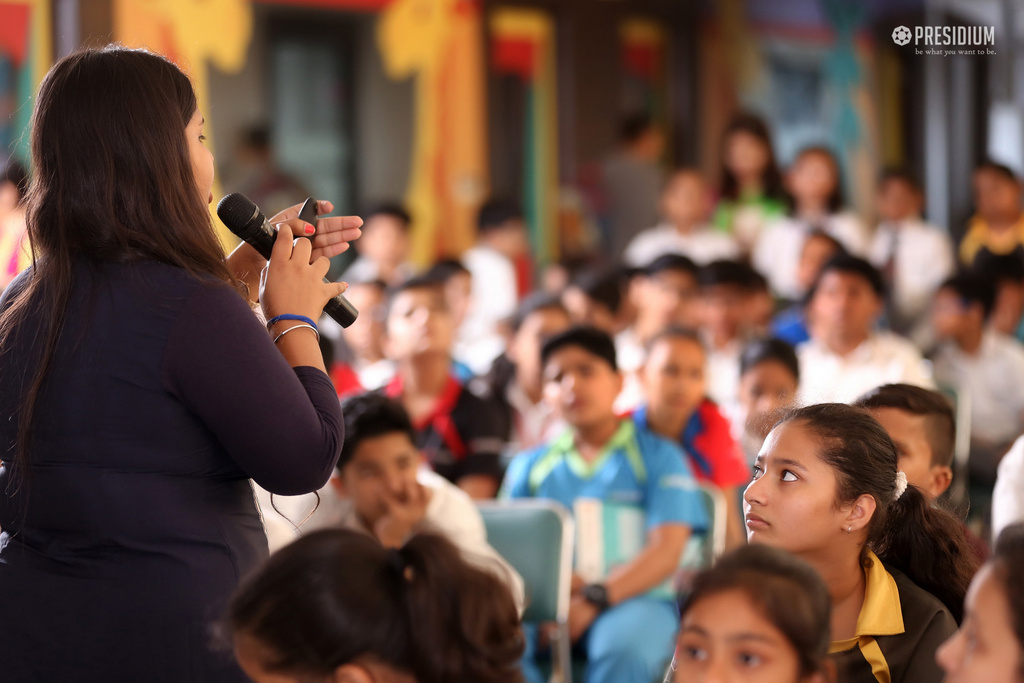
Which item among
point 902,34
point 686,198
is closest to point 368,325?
point 686,198

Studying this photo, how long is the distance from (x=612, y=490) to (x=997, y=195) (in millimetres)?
3510

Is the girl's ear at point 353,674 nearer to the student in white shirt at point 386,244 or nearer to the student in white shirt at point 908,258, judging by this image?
the student in white shirt at point 386,244

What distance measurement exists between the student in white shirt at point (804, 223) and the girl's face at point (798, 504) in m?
3.81

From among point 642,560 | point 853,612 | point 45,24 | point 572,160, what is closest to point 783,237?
point 572,160

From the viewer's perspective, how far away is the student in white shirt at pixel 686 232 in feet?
17.5

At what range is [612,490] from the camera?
8.54 feet

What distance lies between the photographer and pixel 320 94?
5.73 m

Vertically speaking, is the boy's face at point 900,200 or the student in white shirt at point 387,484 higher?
the boy's face at point 900,200

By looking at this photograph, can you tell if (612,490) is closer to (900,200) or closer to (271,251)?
(271,251)

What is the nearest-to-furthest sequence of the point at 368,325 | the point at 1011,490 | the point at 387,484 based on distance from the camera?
1. the point at 1011,490
2. the point at 387,484
3. the point at 368,325

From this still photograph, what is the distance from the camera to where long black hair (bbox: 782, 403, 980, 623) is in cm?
142

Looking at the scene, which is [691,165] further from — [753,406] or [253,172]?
[753,406]

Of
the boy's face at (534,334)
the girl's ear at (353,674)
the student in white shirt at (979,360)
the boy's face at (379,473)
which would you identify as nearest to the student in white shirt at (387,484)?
the boy's face at (379,473)

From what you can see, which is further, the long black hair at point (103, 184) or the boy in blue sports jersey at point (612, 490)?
the boy in blue sports jersey at point (612, 490)
